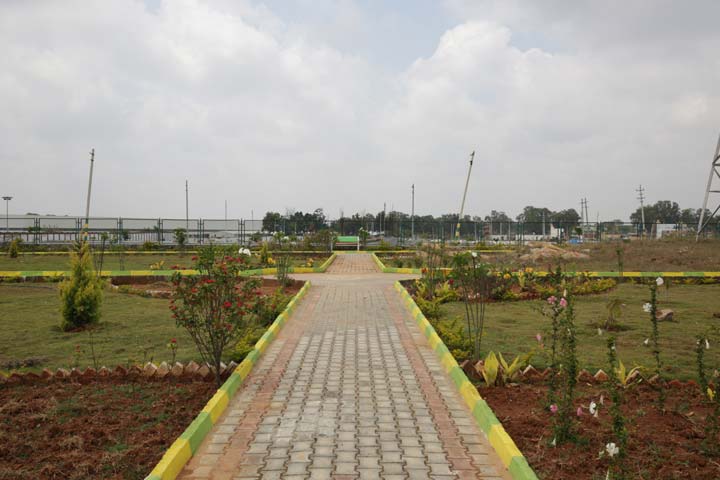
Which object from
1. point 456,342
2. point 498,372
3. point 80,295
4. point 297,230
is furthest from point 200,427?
point 297,230

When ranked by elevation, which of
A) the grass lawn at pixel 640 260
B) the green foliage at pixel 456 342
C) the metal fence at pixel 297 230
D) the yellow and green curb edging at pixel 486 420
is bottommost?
the yellow and green curb edging at pixel 486 420

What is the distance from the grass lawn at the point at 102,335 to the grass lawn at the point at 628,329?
3886 millimetres

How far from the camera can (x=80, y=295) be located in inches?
315

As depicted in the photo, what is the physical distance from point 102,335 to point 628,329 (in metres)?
7.29

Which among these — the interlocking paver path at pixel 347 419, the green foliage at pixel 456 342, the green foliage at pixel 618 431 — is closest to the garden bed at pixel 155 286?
the interlocking paver path at pixel 347 419

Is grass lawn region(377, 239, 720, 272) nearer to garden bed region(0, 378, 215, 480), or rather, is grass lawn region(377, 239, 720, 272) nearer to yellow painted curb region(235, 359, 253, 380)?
yellow painted curb region(235, 359, 253, 380)

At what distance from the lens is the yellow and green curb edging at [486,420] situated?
3.44 m

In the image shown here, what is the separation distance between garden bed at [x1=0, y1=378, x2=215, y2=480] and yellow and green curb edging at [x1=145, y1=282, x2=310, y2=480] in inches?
5.7

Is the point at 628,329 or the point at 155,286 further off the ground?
the point at 155,286

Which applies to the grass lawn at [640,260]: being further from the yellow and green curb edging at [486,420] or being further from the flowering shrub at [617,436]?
the flowering shrub at [617,436]

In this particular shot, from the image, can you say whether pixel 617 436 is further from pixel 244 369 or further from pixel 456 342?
pixel 244 369

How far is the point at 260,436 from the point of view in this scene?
4074mm

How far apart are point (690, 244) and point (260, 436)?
26.0 meters

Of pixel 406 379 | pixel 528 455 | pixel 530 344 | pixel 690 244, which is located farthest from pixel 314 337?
pixel 690 244
